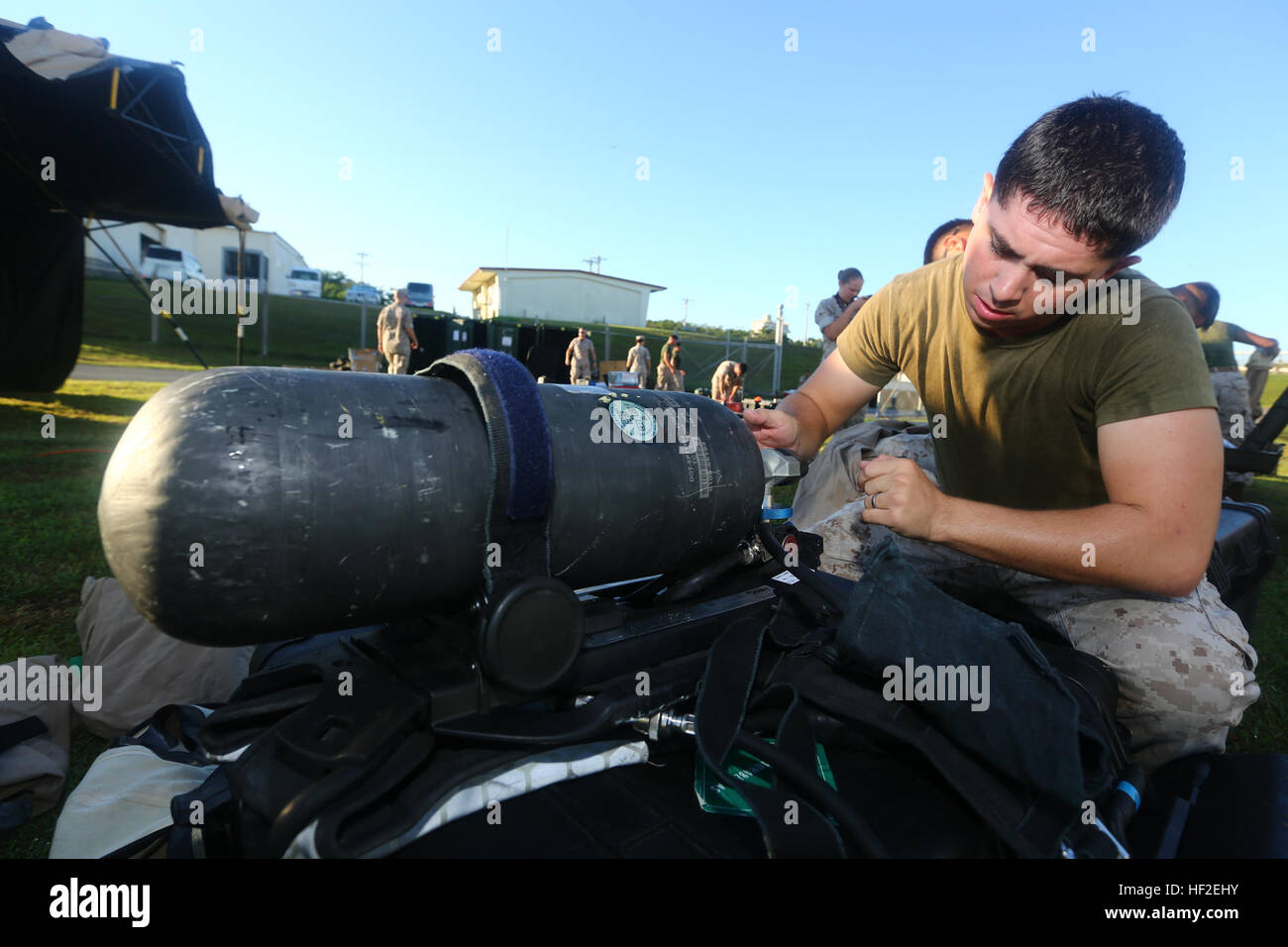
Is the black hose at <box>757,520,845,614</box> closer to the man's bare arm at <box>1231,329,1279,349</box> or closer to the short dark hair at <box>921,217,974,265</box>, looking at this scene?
the short dark hair at <box>921,217,974,265</box>

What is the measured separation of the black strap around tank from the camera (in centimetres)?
109

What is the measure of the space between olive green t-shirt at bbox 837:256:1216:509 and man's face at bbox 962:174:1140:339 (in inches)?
4.3

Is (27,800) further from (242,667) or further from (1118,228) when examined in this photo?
(1118,228)

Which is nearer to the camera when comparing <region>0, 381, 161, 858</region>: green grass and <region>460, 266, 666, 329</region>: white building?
<region>0, 381, 161, 858</region>: green grass

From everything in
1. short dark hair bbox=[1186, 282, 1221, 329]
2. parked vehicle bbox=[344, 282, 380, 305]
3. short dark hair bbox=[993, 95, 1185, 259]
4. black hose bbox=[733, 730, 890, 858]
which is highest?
parked vehicle bbox=[344, 282, 380, 305]

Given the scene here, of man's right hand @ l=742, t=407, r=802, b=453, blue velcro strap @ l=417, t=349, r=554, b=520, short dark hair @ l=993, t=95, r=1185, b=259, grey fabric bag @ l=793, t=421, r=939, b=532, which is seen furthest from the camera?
grey fabric bag @ l=793, t=421, r=939, b=532

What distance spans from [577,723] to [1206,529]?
4.72 feet

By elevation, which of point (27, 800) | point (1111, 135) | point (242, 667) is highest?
point (1111, 135)

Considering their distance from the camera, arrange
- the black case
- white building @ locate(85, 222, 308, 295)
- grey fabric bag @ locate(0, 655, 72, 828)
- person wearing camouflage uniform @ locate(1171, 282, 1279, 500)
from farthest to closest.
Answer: white building @ locate(85, 222, 308, 295)
person wearing camouflage uniform @ locate(1171, 282, 1279, 500)
the black case
grey fabric bag @ locate(0, 655, 72, 828)

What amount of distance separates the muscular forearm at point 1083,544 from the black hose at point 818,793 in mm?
757

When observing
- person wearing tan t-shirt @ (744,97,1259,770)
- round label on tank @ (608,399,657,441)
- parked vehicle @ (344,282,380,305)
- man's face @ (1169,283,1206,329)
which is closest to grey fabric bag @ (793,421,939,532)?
person wearing tan t-shirt @ (744,97,1259,770)

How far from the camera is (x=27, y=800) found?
1808 millimetres

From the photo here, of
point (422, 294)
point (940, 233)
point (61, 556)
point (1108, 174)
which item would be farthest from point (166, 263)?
point (1108, 174)

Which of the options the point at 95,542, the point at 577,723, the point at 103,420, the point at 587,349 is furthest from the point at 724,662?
the point at 587,349
